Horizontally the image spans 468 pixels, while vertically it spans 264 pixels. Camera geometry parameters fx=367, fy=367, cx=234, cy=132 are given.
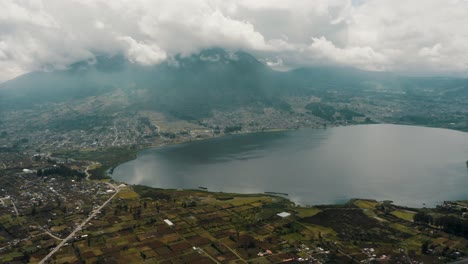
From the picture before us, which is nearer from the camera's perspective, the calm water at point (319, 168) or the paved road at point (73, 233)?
the paved road at point (73, 233)

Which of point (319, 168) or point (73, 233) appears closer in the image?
point (73, 233)

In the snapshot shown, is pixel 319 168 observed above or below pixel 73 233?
above

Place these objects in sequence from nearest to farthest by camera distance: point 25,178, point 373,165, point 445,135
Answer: point 25,178
point 373,165
point 445,135

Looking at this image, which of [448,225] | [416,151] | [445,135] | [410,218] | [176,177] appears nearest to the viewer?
[448,225]

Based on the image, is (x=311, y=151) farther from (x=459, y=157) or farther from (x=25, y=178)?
(x=25, y=178)

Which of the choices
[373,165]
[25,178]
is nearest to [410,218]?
[373,165]

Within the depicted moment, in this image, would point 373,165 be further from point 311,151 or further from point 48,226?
point 48,226

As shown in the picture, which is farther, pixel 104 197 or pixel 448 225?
pixel 104 197

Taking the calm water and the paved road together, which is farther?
the calm water
